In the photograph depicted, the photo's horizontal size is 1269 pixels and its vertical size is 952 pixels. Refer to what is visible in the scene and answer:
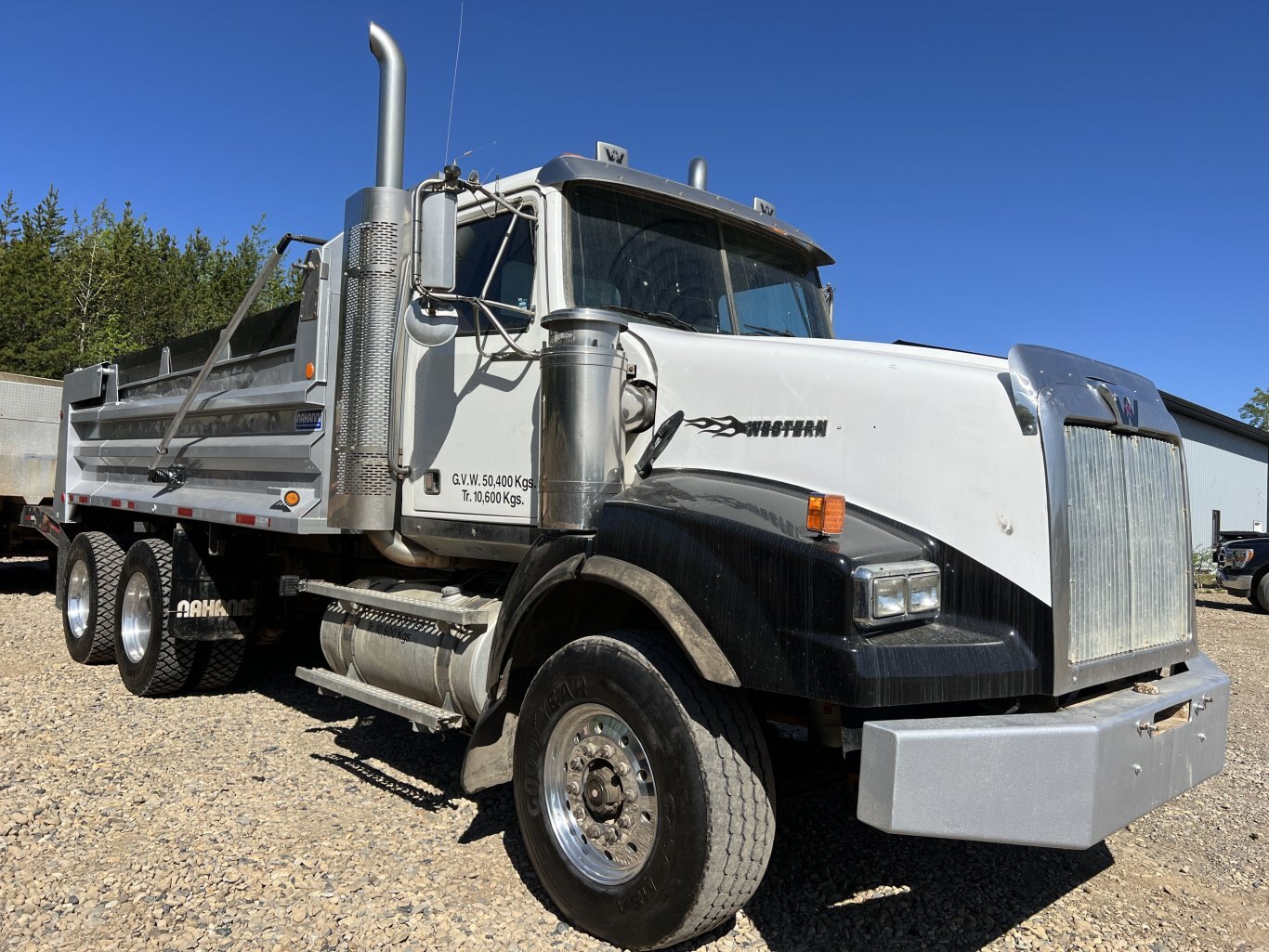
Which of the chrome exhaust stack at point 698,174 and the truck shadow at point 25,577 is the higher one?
the chrome exhaust stack at point 698,174

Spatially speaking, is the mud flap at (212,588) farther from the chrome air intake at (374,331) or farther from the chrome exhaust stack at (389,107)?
the chrome exhaust stack at (389,107)

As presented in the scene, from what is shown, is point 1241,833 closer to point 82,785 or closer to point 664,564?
point 664,564

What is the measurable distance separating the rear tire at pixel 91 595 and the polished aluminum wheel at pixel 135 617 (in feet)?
1.36

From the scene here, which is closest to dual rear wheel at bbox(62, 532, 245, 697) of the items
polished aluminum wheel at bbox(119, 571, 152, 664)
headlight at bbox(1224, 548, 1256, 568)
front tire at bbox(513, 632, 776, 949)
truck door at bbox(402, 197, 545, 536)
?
polished aluminum wheel at bbox(119, 571, 152, 664)

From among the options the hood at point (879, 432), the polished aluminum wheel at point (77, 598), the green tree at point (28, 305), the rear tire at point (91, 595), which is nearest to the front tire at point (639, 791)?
the hood at point (879, 432)

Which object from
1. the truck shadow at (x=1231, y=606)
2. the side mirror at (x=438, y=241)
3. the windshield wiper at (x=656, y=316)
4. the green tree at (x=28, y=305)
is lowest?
the truck shadow at (x=1231, y=606)

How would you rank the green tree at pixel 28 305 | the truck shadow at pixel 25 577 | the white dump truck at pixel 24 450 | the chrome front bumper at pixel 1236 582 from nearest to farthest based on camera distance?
1. the white dump truck at pixel 24 450
2. the truck shadow at pixel 25 577
3. the chrome front bumper at pixel 1236 582
4. the green tree at pixel 28 305

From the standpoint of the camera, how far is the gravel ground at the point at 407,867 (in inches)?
129

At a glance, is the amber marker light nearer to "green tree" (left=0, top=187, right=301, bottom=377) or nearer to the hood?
the hood

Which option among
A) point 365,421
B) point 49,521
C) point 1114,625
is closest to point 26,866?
point 365,421

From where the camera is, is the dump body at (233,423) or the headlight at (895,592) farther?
the dump body at (233,423)

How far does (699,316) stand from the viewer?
4.21 metres

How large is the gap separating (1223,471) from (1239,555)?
12.8 metres

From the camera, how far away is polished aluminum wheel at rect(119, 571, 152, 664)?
263 inches
